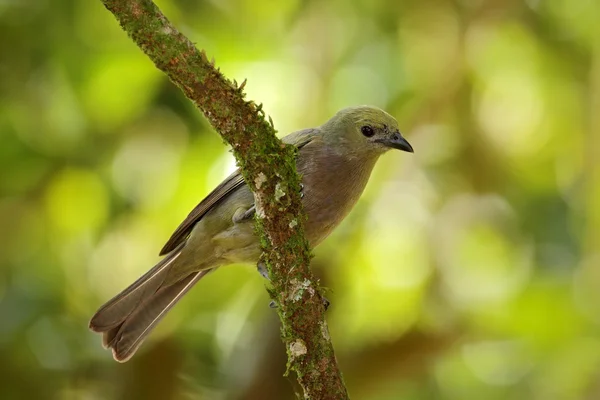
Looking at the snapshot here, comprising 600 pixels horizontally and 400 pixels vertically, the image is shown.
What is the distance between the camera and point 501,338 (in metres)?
7.89

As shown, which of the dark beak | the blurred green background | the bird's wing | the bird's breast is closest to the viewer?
the bird's breast

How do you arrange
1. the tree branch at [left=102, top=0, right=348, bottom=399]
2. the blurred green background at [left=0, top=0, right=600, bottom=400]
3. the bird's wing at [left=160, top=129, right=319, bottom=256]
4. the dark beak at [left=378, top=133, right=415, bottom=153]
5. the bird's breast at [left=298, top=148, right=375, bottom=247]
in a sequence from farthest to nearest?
1. the blurred green background at [left=0, top=0, right=600, bottom=400]
2. the dark beak at [left=378, top=133, right=415, bottom=153]
3. the bird's wing at [left=160, top=129, right=319, bottom=256]
4. the bird's breast at [left=298, top=148, right=375, bottom=247]
5. the tree branch at [left=102, top=0, right=348, bottom=399]

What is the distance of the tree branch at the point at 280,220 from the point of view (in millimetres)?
3941

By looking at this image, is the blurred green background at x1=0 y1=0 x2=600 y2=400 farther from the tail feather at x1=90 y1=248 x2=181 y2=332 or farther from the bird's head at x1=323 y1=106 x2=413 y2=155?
the bird's head at x1=323 y1=106 x2=413 y2=155

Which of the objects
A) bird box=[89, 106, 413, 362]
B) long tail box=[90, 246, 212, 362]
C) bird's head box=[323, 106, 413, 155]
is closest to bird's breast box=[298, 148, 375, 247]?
bird box=[89, 106, 413, 362]

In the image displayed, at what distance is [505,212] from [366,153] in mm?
3310

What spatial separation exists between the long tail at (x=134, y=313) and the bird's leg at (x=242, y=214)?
0.53m

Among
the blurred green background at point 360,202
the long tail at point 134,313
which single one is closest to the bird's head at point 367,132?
the long tail at point 134,313

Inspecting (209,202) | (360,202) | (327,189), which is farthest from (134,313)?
(360,202)

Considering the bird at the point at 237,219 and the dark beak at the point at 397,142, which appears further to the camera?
the dark beak at the point at 397,142

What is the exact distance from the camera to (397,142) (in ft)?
18.3

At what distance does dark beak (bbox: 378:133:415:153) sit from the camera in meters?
5.56

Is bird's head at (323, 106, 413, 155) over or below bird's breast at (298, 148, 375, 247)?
over

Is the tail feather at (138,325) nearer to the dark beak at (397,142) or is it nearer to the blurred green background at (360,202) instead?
the blurred green background at (360,202)
